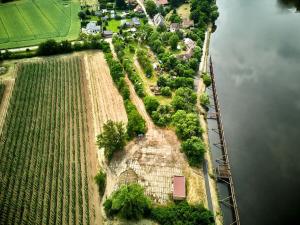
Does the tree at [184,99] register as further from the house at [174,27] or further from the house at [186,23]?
the house at [186,23]

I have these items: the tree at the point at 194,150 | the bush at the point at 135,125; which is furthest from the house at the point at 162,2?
the tree at the point at 194,150

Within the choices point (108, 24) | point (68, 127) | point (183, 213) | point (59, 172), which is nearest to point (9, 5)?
point (108, 24)

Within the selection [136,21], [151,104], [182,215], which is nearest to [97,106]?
[151,104]

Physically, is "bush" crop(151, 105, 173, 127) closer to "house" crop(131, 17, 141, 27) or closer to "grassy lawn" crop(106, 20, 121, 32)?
"grassy lawn" crop(106, 20, 121, 32)

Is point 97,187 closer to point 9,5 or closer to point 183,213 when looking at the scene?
point 183,213

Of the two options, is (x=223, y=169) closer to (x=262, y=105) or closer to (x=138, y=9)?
(x=262, y=105)
